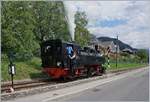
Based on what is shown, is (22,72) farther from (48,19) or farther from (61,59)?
(48,19)

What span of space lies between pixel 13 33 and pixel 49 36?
75.0 feet

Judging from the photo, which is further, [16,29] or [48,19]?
[48,19]

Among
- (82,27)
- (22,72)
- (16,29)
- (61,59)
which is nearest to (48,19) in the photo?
(82,27)

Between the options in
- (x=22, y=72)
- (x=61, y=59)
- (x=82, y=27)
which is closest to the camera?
(x=61, y=59)

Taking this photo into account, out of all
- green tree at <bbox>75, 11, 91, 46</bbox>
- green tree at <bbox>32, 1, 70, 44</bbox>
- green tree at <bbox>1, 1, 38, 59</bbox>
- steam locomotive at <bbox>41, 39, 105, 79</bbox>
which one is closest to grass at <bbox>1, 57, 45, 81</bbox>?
steam locomotive at <bbox>41, 39, 105, 79</bbox>

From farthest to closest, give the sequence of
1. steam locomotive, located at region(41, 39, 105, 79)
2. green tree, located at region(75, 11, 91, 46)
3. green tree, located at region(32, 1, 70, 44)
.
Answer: green tree, located at region(32, 1, 70, 44) < green tree, located at region(75, 11, 91, 46) < steam locomotive, located at region(41, 39, 105, 79)

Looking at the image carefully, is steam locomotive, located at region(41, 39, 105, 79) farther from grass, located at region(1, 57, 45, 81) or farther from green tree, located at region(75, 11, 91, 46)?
green tree, located at region(75, 11, 91, 46)

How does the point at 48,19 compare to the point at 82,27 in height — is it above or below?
above

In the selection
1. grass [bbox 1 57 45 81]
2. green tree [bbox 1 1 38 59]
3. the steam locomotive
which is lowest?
grass [bbox 1 57 45 81]

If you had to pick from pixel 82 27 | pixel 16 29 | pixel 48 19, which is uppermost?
pixel 48 19

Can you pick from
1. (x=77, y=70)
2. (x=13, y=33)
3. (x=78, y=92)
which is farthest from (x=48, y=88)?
(x=13, y=33)

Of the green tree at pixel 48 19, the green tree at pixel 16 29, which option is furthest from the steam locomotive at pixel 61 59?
the green tree at pixel 48 19

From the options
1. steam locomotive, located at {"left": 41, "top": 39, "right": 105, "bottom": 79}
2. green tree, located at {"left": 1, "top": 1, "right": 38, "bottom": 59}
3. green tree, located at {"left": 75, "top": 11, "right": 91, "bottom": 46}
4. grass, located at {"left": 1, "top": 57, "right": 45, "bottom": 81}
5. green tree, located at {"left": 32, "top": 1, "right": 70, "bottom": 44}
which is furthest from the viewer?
green tree, located at {"left": 32, "top": 1, "right": 70, "bottom": 44}

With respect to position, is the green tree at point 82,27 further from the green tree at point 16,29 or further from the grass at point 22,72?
the grass at point 22,72
